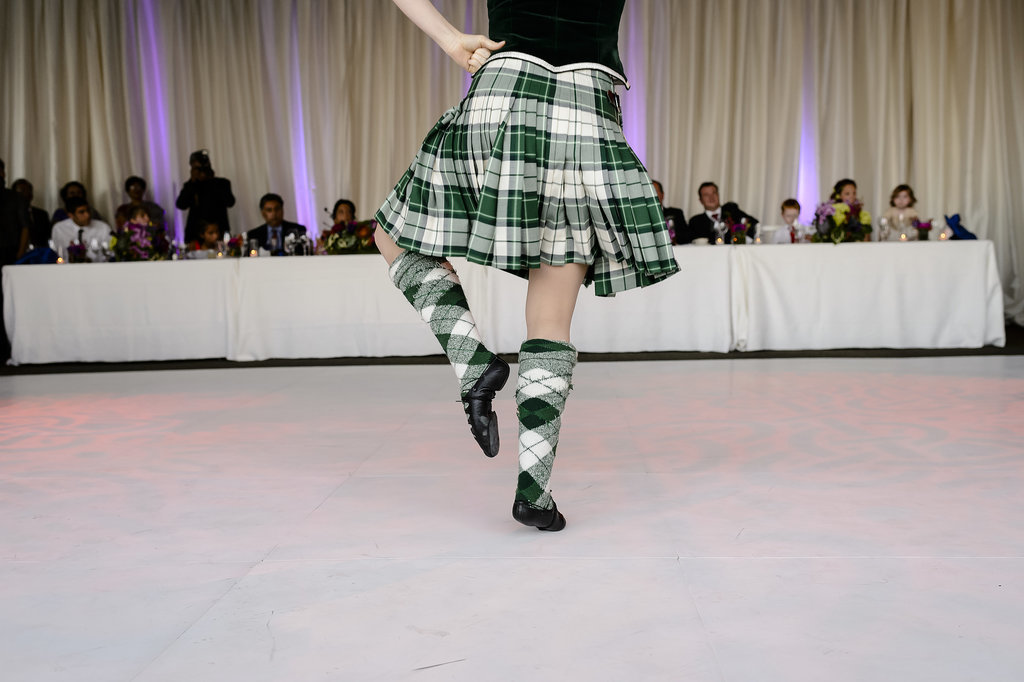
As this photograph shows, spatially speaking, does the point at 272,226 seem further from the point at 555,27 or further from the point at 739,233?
the point at 555,27

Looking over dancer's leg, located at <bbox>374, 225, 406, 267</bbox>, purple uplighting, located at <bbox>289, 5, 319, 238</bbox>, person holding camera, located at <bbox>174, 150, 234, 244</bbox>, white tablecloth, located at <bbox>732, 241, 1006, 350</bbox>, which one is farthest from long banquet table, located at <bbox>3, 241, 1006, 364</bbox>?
dancer's leg, located at <bbox>374, 225, 406, 267</bbox>

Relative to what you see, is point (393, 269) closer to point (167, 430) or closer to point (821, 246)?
Result: point (167, 430)

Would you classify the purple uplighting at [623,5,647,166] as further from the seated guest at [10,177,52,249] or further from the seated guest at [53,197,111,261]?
the seated guest at [10,177,52,249]

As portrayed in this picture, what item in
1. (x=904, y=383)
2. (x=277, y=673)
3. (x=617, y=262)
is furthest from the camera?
(x=904, y=383)

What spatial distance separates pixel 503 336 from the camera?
482 centimetres

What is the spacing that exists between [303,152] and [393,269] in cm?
617

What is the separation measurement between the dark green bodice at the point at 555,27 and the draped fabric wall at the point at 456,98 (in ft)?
19.1

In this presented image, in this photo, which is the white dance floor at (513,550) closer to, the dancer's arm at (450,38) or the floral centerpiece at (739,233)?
the dancer's arm at (450,38)

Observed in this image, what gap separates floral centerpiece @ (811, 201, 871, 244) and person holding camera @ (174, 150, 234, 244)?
408cm

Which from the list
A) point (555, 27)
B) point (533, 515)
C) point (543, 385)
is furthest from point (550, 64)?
point (533, 515)

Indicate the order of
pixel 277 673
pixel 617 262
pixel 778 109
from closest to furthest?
1. pixel 277 673
2. pixel 617 262
3. pixel 778 109

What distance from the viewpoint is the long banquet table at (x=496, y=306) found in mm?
4664

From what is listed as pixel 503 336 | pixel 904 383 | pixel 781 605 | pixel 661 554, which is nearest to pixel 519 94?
pixel 661 554

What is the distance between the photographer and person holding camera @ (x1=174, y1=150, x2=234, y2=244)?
677cm
